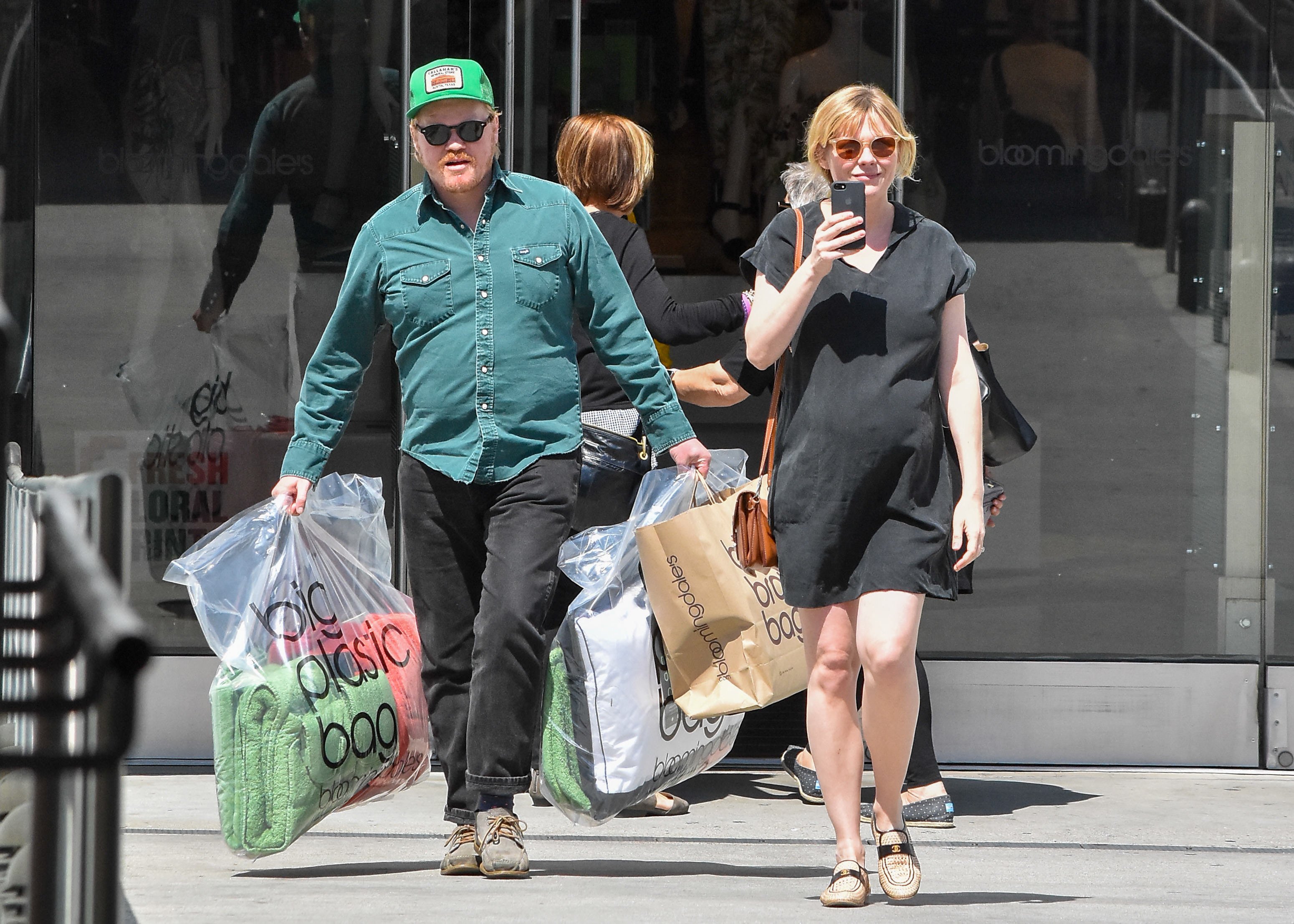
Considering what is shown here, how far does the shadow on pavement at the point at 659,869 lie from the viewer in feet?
13.6

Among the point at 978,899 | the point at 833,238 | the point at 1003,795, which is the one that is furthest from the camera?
the point at 1003,795

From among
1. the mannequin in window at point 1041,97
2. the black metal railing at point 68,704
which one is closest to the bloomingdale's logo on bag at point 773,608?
the mannequin in window at point 1041,97

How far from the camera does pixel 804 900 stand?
153 inches

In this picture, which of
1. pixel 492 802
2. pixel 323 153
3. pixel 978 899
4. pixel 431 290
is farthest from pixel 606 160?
pixel 978 899

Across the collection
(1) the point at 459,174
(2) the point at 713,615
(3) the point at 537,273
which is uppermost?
(1) the point at 459,174

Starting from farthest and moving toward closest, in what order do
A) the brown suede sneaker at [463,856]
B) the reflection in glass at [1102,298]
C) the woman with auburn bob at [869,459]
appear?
the reflection in glass at [1102,298]
the brown suede sneaker at [463,856]
the woman with auburn bob at [869,459]

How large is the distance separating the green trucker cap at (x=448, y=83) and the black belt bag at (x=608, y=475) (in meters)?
0.97

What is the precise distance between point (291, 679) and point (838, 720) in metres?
1.18

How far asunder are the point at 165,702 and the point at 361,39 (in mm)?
2109

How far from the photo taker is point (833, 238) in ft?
11.7

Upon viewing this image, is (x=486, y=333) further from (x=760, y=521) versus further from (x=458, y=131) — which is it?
(x=760, y=521)

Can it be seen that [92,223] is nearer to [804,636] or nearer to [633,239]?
[633,239]

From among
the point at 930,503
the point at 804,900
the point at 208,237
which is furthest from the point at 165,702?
the point at 930,503

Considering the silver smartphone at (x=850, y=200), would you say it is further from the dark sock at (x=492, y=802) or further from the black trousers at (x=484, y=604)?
the dark sock at (x=492, y=802)
